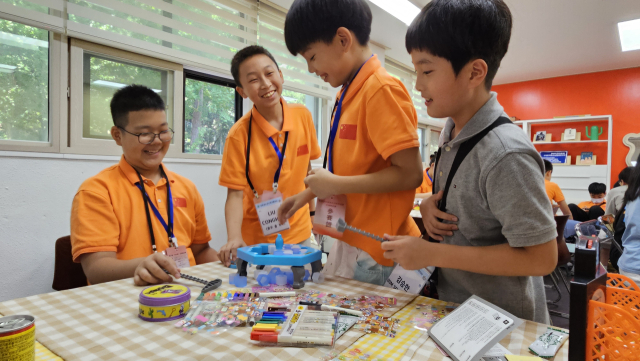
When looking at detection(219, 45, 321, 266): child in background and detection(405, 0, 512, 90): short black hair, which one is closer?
detection(405, 0, 512, 90): short black hair

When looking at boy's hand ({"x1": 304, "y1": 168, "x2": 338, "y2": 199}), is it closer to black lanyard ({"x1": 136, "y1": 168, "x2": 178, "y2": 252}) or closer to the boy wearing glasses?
the boy wearing glasses

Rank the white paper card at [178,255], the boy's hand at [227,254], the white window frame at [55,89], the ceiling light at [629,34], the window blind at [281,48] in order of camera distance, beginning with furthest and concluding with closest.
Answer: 1. the ceiling light at [629,34]
2. the window blind at [281,48]
3. the white window frame at [55,89]
4. the white paper card at [178,255]
5. the boy's hand at [227,254]

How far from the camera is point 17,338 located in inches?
22.2

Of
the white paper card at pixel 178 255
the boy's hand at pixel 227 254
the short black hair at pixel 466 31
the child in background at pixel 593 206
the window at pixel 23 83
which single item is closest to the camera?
the short black hair at pixel 466 31

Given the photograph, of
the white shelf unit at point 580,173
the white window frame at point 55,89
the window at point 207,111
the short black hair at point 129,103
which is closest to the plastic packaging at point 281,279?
the short black hair at point 129,103

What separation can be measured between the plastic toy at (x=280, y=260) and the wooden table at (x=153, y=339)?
30cm

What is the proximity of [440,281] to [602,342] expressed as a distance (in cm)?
54

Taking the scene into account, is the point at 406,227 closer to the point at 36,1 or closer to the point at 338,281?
the point at 338,281

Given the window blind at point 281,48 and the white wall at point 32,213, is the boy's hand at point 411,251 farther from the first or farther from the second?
the window blind at point 281,48

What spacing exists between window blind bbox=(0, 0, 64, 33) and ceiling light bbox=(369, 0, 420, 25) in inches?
126

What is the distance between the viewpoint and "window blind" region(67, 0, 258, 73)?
263 cm

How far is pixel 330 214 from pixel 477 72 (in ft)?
2.05

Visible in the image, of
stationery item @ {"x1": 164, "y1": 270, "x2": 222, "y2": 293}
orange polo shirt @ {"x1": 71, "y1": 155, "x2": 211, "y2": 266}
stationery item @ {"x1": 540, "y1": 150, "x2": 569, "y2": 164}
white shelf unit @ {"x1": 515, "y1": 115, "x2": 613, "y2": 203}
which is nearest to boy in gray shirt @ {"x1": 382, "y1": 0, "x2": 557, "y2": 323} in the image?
stationery item @ {"x1": 164, "y1": 270, "x2": 222, "y2": 293}

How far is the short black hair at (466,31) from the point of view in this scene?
898 millimetres
